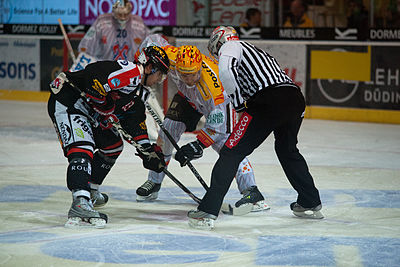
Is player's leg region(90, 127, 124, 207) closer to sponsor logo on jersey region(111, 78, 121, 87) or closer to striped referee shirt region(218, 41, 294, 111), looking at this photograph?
sponsor logo on jersey region(111, 78, 121, 87)

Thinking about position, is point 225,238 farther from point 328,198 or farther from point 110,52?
point 110,52

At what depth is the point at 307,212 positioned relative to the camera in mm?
4793

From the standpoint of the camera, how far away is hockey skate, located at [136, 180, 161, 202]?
207 inches

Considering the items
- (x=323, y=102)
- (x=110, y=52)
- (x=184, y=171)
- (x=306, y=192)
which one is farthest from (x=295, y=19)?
(x=306, y=192)

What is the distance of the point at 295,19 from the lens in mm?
10625

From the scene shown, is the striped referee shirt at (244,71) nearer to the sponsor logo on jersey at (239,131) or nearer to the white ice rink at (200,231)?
the sponsor logo on jersey at (239,131)

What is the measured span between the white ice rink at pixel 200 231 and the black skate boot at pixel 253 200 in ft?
0.23

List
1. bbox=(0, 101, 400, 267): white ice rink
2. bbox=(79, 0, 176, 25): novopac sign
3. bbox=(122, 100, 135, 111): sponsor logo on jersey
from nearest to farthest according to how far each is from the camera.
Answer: bbox=(0, 101, 400, 267): white ice rink → bbox=(122, 100, 135, 111): sponsor logo on jersey → bbox=(79, 0, 176, 25): novopac sign

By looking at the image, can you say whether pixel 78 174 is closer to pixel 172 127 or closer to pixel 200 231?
pixel 200 231

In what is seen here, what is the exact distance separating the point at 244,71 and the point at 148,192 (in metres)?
1.30

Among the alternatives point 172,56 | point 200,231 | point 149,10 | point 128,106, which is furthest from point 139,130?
point 149,10

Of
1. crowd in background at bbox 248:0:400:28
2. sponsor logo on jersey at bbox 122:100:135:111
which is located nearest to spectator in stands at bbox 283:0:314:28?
crowd in background at bbox 248:0:400:28

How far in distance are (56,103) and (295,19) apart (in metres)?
6.61

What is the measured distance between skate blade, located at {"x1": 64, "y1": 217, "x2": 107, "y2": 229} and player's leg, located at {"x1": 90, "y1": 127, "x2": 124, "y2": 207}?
631 mm
